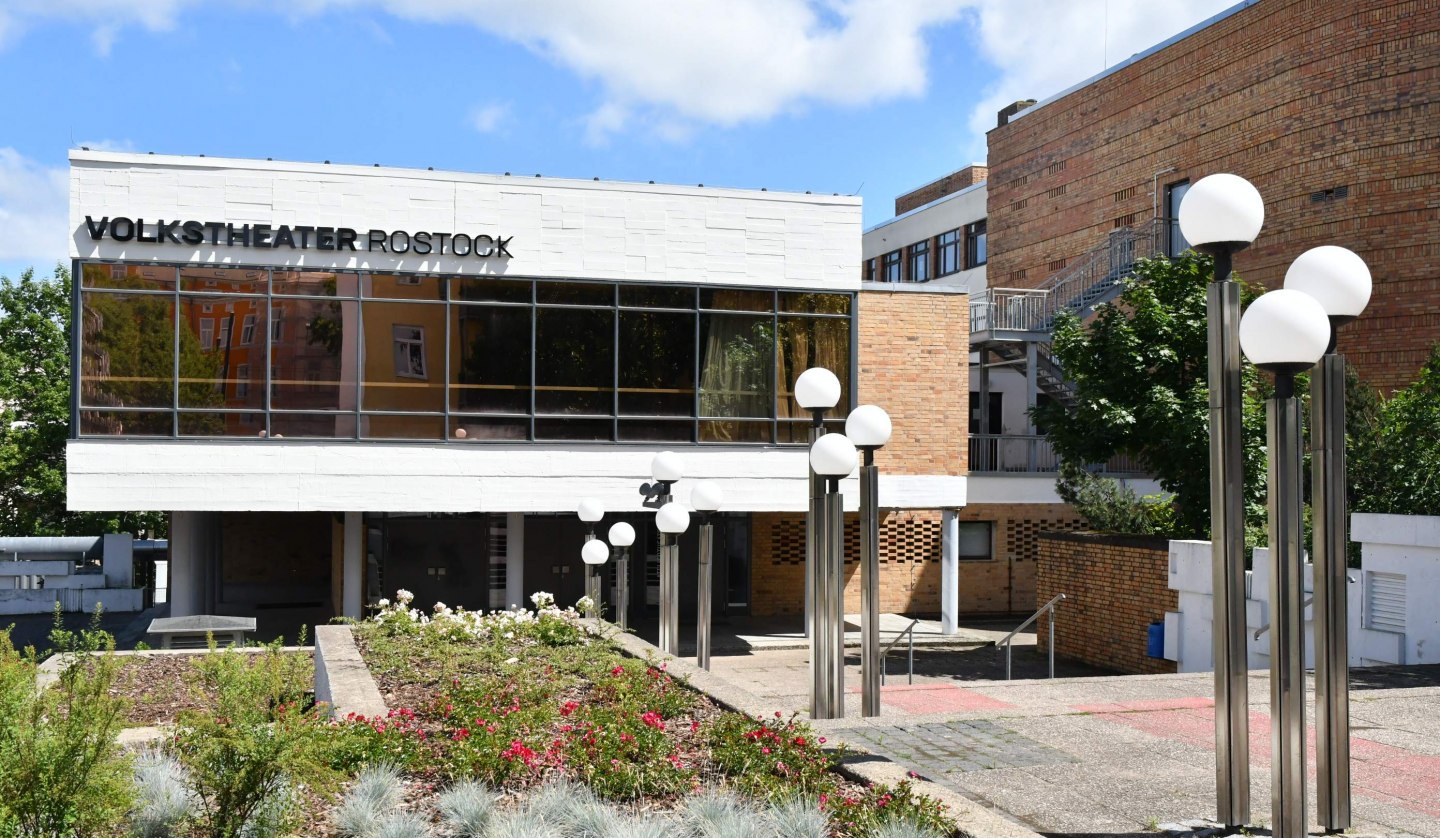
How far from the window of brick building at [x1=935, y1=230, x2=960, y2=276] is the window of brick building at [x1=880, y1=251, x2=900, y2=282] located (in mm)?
2090

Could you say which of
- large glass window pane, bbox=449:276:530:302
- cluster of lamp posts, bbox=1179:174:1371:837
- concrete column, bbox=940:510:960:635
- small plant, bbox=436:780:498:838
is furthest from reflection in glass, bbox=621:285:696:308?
cluster of lamp posts, bbox=1179:174:1371:837

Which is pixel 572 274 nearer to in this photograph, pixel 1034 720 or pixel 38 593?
pixel 1034 720

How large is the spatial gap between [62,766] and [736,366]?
1573 centimetres

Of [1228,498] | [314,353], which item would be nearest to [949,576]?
[314,353]

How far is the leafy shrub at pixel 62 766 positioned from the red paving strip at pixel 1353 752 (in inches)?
263

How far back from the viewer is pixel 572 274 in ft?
65.8

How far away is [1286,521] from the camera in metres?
6.31

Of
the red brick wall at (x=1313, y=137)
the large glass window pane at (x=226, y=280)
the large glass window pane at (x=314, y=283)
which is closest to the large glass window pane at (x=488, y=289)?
the large glass window pane at (x=314, y=283)

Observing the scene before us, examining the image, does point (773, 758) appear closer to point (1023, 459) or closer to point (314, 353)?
point (314, 353)

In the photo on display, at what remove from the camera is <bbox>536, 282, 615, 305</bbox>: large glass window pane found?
20109 mm

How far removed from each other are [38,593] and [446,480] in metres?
12.5

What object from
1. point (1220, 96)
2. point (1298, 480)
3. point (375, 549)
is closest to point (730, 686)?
point (1298, 480)

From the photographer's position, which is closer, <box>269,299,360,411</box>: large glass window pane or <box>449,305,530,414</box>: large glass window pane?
<box>269,299,360,411</box>: large glass window pane

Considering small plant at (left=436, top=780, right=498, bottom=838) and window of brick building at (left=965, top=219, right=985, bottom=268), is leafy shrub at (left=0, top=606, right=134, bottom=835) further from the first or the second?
window of brick building at (left=965, top=219, right=985, bottom=268)
